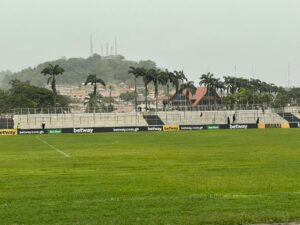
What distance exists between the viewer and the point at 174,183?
18250 millimetres

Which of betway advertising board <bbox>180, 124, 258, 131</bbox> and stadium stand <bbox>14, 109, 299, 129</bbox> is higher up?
stadium stand <bbox>14, 109, 299, 129</bbox>

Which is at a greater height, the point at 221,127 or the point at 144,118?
the point at 144,118

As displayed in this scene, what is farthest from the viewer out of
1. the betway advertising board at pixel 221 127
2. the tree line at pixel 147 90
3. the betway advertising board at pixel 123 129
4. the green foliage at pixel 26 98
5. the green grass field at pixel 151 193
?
the green foliage at pixel 26 98

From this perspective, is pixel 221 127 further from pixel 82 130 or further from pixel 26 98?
pixel 26 98

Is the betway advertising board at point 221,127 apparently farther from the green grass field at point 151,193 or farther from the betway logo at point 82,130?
the green grass field at point 151,193

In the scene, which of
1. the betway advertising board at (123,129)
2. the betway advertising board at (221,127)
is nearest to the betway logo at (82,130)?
the betway advertising board at (123,129)

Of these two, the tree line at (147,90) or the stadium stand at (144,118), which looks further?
the tree line at (147,90)

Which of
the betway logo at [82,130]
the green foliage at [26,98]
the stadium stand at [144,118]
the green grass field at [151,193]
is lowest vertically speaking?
the green grass field at [151,193]

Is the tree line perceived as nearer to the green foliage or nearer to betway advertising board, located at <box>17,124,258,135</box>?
the green foliage

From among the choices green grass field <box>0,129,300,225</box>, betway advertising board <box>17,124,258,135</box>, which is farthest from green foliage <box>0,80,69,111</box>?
green grass field <box>0,129,300,225</box>

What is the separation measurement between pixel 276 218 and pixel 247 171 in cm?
1168

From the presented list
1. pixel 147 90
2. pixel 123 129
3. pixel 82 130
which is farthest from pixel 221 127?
pixel 147 90

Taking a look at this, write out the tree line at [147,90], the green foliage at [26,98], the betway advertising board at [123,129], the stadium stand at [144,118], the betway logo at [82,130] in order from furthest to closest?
1. the green foliage at [26,98]
2. the tree line at [147,90]
3. the stadium stand at [144,118]
4. the betway advertising board at [123,129]
5. the betway logo at [82,130]

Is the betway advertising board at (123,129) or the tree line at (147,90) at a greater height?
the tree line at (147,90)
